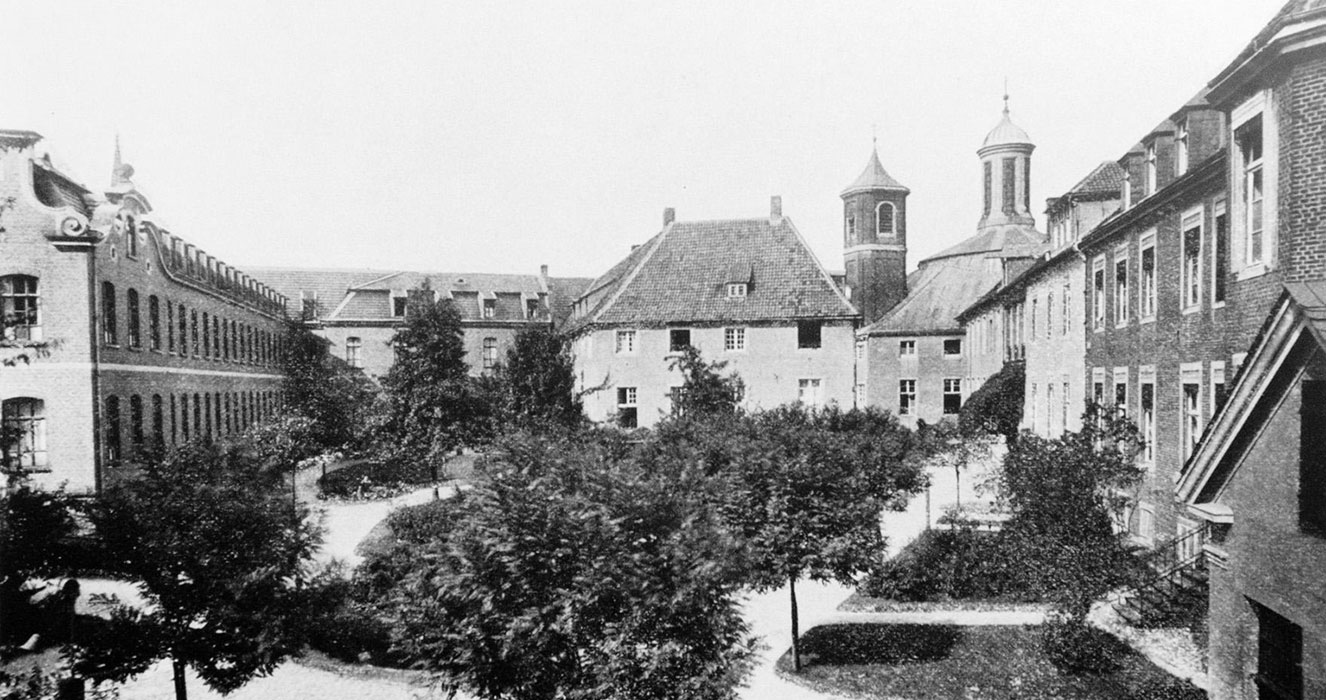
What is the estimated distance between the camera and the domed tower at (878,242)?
54781 mm

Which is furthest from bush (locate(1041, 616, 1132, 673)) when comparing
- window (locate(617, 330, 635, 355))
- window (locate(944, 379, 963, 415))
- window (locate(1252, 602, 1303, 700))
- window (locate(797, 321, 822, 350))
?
window (locate(944, 379, 963, 415))

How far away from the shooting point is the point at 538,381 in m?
29.2

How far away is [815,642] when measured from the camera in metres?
15.0

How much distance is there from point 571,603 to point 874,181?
5107cm

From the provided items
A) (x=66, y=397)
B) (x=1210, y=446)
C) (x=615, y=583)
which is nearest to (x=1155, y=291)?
(x=1210, y=446)

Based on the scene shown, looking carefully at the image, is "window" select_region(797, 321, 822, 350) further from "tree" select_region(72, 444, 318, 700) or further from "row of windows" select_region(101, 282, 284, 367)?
"tree" select_region(72, 444, 318, 700)

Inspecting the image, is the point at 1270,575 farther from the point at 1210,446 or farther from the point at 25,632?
the point at 25,632

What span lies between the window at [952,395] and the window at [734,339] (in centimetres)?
1747

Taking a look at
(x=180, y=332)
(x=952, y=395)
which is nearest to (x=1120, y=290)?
(x=952, y=395)

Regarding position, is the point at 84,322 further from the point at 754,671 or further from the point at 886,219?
the point at 886,219

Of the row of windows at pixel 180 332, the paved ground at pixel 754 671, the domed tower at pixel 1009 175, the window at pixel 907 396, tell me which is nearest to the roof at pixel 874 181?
the domed tower at pixel 1009 175

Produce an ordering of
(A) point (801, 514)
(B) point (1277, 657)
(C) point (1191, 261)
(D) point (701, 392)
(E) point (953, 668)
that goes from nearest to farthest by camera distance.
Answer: (B) point (1277, 657) < (E) point (953, 668) < (A) point (801, 514) < (C) point (1191, 261) < (D) point (701, 392)

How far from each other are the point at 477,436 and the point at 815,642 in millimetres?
16200

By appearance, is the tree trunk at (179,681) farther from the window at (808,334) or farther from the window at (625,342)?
the window at (808,334)
